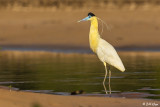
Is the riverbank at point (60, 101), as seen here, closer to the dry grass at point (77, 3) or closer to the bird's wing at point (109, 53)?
the bird's wing at point (109, 53)

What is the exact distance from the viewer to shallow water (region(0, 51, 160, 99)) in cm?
1345

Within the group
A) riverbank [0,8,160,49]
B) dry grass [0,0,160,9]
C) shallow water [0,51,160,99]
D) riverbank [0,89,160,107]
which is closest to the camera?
riverbank [0,89,160,107]

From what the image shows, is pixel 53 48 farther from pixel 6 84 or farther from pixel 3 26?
pixel 6 84

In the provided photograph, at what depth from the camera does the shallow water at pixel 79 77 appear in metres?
13.5

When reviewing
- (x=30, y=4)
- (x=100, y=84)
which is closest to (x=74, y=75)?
(x=100, y=84)

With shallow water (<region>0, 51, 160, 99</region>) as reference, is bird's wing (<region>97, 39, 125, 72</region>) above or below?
above

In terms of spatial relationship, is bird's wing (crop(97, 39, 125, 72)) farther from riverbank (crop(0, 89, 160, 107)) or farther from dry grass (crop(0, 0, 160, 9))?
dry grass (crop(0, 0, 160, 9))

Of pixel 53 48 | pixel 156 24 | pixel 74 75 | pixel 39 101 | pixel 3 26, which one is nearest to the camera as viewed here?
pixel 39 101

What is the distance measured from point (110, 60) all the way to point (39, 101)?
4246mm

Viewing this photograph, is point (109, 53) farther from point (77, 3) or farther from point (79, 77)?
point (77, 3)

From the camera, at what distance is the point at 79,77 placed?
16047mm

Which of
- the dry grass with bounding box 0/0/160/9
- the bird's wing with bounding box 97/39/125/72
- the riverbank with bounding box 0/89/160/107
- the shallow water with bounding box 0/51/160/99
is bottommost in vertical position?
the shallow water with bounding box 0/51/160/99

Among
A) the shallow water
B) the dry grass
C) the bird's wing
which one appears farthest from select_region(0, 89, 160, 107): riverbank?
the dry grass

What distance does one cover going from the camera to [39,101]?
10.7 meters
